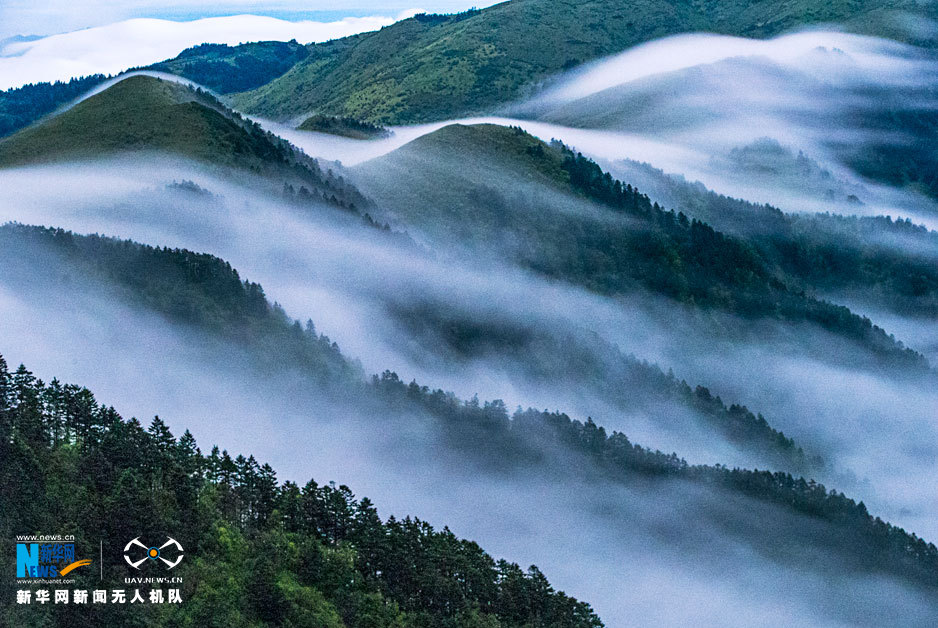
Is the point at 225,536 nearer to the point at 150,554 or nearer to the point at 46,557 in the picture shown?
the point at 150,554

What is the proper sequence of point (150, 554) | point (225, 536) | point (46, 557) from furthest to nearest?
point (225, 536) → point (150, 554) → point (46, 557)

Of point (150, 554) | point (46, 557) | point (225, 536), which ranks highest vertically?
point (225, 536)

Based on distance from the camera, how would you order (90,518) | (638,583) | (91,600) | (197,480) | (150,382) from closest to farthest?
(91,600)
(90,518)
(197,480)
(150,382)
(638,583)

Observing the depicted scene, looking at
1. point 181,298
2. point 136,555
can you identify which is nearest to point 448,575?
point 136,555

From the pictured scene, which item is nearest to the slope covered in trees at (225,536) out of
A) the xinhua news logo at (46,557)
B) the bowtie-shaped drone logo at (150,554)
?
the bowtie-shaped drone logo at (150,554)

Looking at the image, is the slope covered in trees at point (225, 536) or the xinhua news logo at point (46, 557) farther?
the slope covered in trees at point (225, 536)

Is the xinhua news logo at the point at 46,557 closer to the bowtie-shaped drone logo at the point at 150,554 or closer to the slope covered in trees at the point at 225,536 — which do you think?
the slope covered in trees at the point at 225,536

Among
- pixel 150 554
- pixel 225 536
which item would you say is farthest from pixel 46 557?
pixel 225 536

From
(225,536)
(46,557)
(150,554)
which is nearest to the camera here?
(46,557)

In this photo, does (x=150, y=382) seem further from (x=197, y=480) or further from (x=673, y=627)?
(x=673, y=627)
